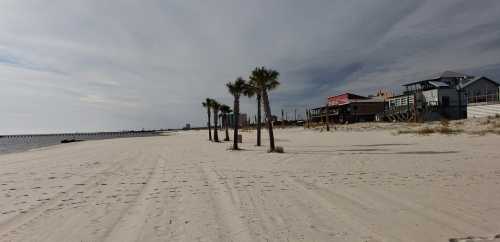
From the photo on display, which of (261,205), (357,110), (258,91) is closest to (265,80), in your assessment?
(258,91)

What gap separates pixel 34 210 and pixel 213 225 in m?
3.82

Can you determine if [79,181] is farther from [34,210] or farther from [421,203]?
[421,203]

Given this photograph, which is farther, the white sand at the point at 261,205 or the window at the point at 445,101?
the window at the point at 445,101

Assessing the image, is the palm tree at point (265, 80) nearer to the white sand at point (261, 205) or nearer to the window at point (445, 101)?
the white sand at point (261, 205)

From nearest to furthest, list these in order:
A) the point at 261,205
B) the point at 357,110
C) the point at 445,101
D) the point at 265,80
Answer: the point at 261,205 → the point at 265,80 → the point at 445,101 → the point at 357,110

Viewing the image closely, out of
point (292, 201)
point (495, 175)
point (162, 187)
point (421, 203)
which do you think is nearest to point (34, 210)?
point (162, 187)

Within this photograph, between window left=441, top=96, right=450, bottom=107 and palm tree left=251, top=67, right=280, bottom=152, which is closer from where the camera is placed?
palm tree left=251, top=67, right=280, bottom=152

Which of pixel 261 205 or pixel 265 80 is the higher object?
pixel 265 80

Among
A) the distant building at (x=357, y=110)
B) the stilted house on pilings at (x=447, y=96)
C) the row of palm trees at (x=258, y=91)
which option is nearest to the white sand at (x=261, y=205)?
the row of palm trees at (x=258, y=91)

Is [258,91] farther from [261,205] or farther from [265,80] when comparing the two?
[261,205]

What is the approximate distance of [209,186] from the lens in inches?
338

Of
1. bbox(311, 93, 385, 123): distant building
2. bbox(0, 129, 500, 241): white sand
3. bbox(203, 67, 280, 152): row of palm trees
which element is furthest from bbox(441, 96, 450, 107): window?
bbox(0, 129, 500, 241): white sand

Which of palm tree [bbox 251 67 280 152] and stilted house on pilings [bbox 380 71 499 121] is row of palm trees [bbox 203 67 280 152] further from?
stilted house on pilings [bbox 380 71 499 121]

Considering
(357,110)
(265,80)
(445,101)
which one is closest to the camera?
(265,80)
